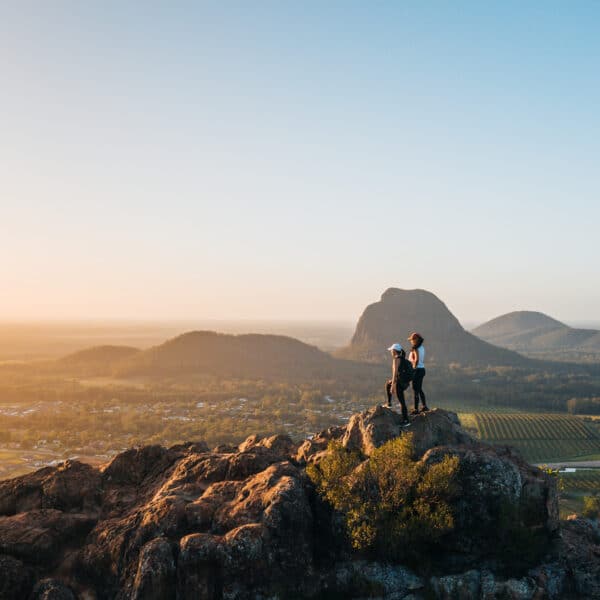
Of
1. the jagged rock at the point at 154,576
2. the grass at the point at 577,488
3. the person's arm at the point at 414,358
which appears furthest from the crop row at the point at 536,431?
the jagged rock at the point at 154,576

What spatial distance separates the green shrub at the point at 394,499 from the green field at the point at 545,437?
140 metres

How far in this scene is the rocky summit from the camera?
24703 mm

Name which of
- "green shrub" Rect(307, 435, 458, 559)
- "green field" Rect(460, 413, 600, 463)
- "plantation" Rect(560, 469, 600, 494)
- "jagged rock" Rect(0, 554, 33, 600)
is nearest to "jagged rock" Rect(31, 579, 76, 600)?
"jagged rock" Rect(0, 554, 33, 600)

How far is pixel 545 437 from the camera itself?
578 feet

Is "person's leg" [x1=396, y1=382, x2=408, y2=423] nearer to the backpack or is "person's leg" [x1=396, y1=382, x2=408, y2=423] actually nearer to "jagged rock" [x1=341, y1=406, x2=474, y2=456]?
the backpack

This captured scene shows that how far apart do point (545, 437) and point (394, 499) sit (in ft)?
564

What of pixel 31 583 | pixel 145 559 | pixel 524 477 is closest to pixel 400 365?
pixel 524 477

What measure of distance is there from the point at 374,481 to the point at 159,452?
15.8m

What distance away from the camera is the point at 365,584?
84.7 ft

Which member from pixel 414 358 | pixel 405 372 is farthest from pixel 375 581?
pixel 414 358

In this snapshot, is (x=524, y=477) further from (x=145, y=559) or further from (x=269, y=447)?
(x=145, y=559)

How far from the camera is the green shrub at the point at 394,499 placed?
2650 centimetres

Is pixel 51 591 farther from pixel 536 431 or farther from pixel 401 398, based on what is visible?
pixel 536 431

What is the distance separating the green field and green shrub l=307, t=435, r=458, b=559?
140395 mm
